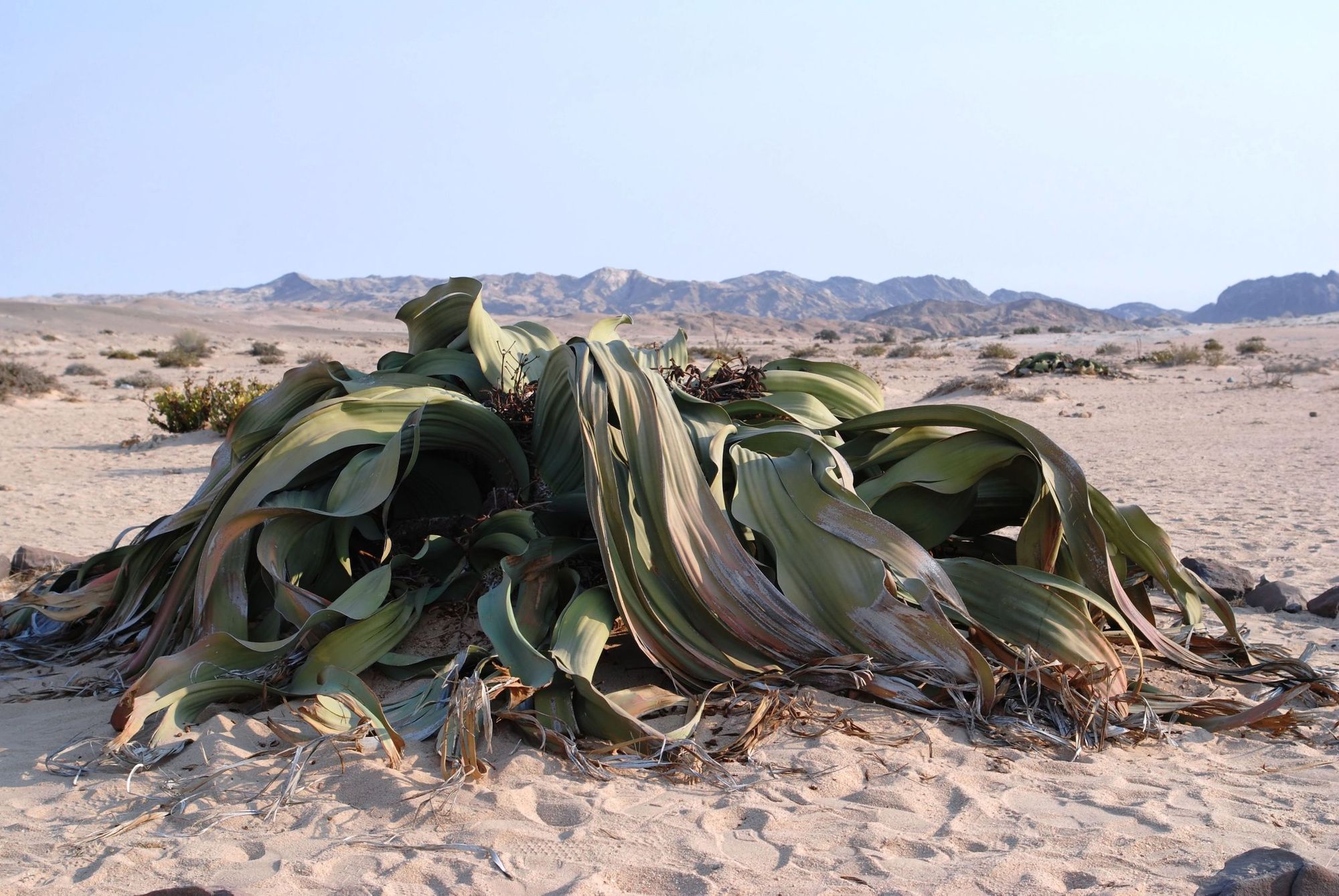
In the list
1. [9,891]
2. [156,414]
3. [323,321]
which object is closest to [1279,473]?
[9,891]

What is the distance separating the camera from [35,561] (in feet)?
14.5

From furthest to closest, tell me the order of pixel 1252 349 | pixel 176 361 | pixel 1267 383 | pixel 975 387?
pixel 1252 349 < pixel 176 361 < pixel 1267 383 < pixel 975 387

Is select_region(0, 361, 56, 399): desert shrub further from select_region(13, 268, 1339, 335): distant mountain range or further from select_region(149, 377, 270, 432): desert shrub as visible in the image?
select_region(13, 268, 1339, 335): distant mountain range

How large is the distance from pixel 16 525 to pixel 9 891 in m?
4.70

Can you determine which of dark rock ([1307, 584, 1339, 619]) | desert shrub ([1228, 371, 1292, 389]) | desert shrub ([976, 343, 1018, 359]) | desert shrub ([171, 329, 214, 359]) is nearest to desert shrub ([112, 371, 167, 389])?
desert shrub ([171, 329, 214, 359])

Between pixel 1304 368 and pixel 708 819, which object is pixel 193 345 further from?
pixel 708 819

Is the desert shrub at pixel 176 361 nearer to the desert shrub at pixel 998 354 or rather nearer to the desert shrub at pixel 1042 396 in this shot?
the desert shrub at pixel 1042 396

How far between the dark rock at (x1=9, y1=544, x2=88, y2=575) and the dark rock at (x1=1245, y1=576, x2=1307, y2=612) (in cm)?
455

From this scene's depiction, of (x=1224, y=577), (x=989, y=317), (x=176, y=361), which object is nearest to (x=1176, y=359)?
(x=1224, y=577)

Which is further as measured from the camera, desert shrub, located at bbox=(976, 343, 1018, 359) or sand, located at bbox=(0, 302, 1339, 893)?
desert shrub, located at bbox=(976, 343, 1018, 359)

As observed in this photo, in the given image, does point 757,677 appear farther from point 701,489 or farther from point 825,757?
point 701,489

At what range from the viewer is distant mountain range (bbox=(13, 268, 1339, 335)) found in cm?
8131

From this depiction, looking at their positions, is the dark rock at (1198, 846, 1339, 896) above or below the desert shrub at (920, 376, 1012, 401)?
below

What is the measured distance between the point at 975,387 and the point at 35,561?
1166 centimetres
